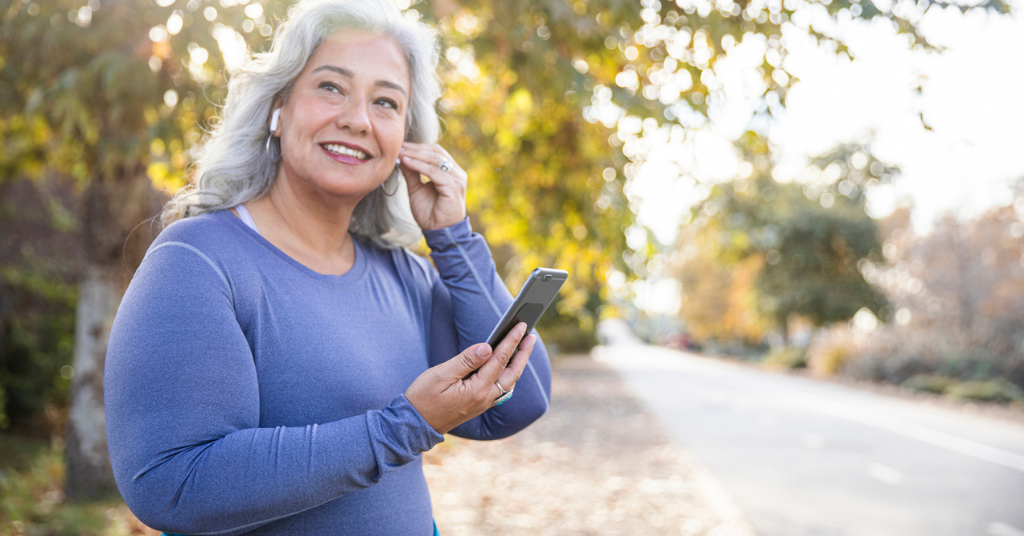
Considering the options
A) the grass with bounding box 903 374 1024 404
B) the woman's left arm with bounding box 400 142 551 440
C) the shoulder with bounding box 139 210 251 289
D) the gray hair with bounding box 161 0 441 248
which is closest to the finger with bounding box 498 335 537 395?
the woman's left arm with bounding box 400 142 551 440

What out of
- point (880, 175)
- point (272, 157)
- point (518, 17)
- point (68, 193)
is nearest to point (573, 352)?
point (880, 175)

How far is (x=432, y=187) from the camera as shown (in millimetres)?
1880


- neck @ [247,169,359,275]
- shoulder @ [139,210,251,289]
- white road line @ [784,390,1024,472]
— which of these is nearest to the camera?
shoulder @ [139,210,251,289]

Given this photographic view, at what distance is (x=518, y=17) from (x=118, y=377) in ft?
10.00

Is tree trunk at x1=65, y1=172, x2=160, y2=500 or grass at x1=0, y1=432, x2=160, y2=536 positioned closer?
grass at x1=0, y1=432, x2=160, y2=536

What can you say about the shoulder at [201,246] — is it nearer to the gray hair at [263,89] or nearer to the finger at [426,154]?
the gray hair at [263,89]

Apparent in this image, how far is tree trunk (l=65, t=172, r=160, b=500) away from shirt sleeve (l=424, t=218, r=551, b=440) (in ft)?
14.8

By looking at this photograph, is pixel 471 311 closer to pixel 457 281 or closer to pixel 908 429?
pixel 457 281

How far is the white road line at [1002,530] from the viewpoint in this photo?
17.9 ft

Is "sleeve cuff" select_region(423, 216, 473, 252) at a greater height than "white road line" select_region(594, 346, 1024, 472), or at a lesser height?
greater

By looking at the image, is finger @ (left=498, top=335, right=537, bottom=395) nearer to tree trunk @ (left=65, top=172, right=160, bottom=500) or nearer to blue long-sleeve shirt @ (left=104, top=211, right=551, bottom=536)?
blue long-sleeve shirt @ (left=104, top=211, right=551, bottom=536)

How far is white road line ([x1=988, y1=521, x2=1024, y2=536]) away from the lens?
545 centimetres

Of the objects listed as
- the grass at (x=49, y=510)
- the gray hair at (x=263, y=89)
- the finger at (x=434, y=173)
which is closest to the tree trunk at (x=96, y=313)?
the grass at (x=49, y=510)

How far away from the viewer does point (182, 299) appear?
1194 mm
